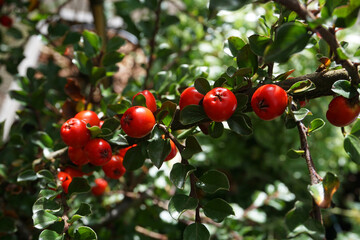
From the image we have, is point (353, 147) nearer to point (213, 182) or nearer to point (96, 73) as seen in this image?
point (213, 182)

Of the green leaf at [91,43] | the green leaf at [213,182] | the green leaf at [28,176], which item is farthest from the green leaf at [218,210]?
the green leaf at [91,43]

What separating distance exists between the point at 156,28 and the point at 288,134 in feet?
2.59

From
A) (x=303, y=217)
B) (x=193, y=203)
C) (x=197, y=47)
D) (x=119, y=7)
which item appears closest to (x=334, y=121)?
(x=303, y=217)

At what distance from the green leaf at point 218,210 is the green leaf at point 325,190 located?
16cm

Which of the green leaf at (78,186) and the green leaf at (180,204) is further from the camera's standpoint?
the green leaf at (78,186)

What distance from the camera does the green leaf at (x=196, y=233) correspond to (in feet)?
1.85

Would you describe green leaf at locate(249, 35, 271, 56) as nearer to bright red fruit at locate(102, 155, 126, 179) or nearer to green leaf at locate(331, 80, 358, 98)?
green leaf at locate(331, 80, 358, 98)

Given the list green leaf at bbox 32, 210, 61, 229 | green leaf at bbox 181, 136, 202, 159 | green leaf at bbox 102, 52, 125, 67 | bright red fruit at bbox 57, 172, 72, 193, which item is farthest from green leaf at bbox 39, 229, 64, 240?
green leaf at bbox 102, 52, 125, 67

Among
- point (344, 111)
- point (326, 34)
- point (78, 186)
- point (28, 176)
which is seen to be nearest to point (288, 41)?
point (326, 34)

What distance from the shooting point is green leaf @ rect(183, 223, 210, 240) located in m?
0.56

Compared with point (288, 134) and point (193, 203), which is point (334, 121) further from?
point (288, 134)

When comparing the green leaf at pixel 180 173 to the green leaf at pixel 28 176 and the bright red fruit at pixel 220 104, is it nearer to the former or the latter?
the bright red fruit at pixel 220 104

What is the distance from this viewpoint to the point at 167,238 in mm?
1237

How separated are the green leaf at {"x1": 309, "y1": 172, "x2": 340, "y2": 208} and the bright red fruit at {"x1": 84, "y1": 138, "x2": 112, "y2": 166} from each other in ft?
1.24
